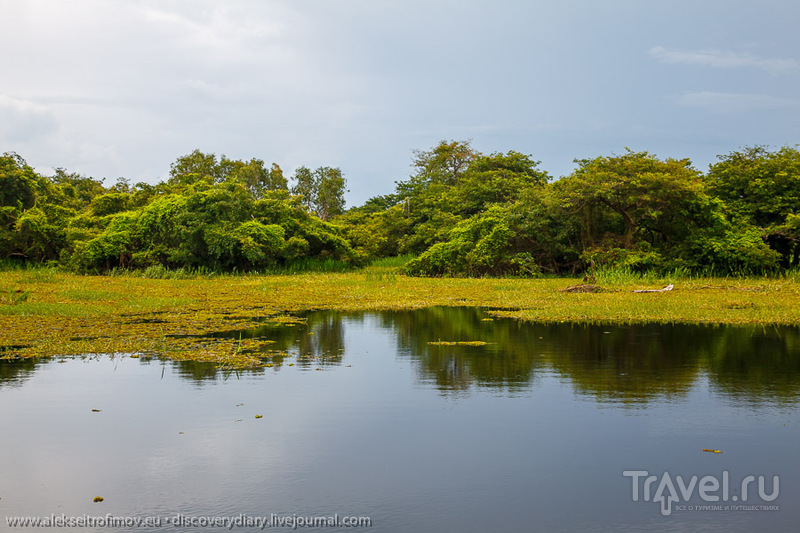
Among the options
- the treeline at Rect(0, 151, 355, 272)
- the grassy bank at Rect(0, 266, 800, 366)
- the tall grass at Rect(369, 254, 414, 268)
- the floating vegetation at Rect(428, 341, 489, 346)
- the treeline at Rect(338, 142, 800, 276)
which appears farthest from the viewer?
the tall grass at Rect(369, 254, 414, 268)

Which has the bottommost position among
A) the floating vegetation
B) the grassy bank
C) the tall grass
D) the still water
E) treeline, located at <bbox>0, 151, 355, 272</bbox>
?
the still water

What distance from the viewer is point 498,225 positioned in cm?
2545

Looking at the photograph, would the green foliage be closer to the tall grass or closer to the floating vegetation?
the tall grass

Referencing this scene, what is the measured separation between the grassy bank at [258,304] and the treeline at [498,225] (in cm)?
297

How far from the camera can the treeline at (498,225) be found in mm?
22609

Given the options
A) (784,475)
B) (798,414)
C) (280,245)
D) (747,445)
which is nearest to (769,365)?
(798,414)

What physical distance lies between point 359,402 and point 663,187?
18.8 metres

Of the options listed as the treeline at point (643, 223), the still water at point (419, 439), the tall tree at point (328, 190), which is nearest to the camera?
the still water at point (419, 439)

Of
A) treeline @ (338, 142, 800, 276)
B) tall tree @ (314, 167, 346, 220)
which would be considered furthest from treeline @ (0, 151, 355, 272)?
tall tree @ (314, 167, 346, 220)

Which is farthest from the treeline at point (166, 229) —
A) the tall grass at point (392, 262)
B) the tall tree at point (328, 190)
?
the tall tree at point (328, 190)

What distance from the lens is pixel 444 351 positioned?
9.03 m

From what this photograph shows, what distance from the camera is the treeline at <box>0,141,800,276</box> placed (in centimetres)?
2261

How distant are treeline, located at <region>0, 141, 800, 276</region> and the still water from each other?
1520 cm

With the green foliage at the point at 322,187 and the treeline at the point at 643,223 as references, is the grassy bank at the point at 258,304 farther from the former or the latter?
the green foliage at the point at 322,187
